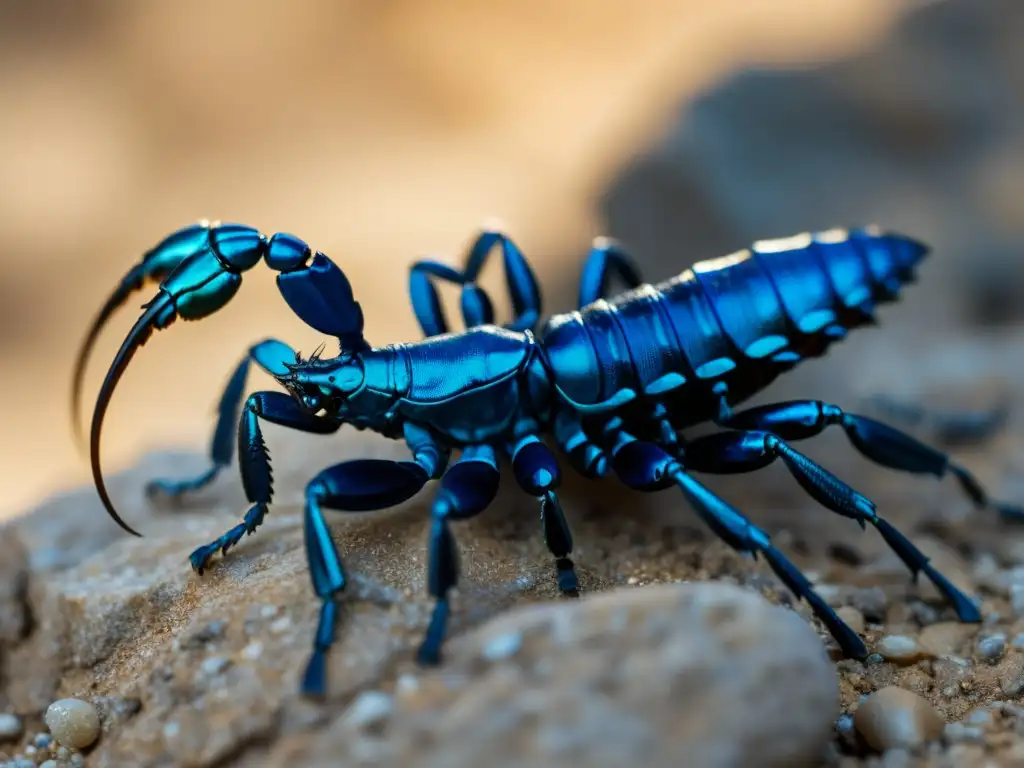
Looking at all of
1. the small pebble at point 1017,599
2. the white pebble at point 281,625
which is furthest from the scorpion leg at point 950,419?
the white pebble at point 281,625

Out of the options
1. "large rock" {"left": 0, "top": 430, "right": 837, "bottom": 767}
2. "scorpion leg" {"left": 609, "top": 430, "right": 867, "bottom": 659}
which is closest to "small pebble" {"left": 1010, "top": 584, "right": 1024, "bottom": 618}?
"scorpion leg" {"left": 609, "top": 430, "right": 867, "bottom": 659}

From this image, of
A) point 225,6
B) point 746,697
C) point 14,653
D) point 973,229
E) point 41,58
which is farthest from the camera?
point 225,6

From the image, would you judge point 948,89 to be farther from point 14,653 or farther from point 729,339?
point 14,653

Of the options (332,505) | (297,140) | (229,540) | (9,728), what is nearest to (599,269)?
(332,505)

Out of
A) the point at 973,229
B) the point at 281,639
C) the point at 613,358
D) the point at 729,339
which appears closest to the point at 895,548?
the point at 729,339

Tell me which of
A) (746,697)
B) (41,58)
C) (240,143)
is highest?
(41,58)

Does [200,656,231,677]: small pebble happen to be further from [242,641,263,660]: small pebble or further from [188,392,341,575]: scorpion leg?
[188,392,341,575]: scorpion leg

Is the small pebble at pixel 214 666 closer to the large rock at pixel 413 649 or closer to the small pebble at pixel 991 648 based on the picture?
the large rock at pixel 413 649

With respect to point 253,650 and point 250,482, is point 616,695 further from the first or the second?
point 250,482
